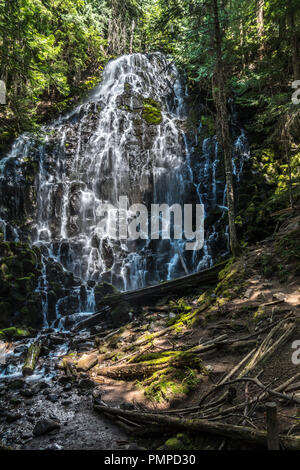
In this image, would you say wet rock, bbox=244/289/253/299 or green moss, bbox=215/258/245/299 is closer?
wet rock, bbox=244/289/253/299

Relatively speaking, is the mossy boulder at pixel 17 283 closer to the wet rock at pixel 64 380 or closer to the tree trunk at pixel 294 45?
the wet rock at pixel 64 380

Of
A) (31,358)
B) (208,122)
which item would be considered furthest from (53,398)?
(208,122)

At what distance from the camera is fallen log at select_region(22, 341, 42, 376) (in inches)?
238

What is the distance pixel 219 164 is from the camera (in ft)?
46.7

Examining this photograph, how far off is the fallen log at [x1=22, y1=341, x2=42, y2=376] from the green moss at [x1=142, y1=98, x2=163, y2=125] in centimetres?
1385

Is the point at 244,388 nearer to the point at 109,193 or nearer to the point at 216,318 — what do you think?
the point at 216,318

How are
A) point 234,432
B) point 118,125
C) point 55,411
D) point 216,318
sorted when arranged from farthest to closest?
point 118,125, point 216,318, point 55,411, point 234,432

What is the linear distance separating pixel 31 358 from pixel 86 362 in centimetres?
154

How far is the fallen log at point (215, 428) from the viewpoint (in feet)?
6.82

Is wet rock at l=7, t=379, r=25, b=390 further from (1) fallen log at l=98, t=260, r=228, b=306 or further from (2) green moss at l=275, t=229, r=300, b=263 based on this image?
(2) green moss at l=275, t=229, r=300, b=263

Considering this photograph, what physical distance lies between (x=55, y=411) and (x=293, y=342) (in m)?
3.79

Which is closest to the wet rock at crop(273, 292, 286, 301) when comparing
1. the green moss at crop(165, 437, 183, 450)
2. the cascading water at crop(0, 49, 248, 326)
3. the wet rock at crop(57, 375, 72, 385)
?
the green moss at crop(165, 437, 183, 450)

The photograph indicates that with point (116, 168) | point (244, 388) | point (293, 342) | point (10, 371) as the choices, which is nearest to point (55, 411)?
point (10, 371)
